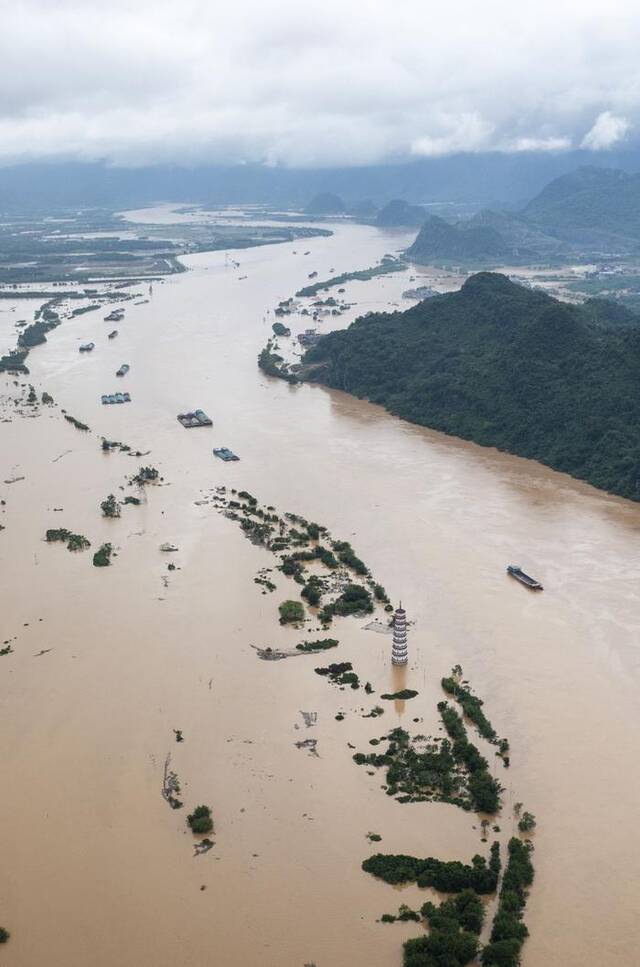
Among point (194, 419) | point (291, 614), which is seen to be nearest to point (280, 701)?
point (291, 614)

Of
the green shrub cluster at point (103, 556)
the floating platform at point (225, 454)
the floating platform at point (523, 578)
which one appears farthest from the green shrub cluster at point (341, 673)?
the floating platform at point (225, 454)

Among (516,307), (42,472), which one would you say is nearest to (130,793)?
(42,472)

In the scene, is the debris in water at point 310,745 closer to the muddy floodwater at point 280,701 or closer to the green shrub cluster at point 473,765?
the muddy floodwater at point 280,701

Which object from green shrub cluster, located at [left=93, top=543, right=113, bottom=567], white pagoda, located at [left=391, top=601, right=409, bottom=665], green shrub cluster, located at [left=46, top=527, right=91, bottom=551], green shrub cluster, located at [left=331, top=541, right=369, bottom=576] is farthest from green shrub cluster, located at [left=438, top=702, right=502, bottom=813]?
green shrub cluster, located at [left=46, top=527, right=91, bottom=551]

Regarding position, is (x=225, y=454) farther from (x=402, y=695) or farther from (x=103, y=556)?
(x=402, y=695)

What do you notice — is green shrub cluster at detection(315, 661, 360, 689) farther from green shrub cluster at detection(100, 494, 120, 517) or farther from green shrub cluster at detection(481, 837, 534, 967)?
green shrub cluster at detection(100, 494, 120, 517)

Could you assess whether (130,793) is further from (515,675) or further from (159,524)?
(159,524)

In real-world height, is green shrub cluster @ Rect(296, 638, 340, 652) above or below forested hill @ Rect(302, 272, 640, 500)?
below
